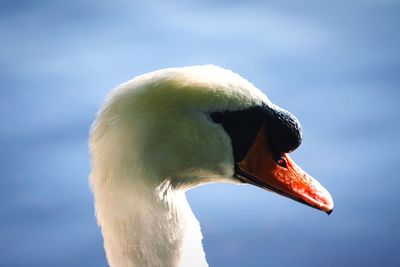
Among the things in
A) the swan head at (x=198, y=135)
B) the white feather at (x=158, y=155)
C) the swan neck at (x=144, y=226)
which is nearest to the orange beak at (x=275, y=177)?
the swan head at (x=198, y=135)

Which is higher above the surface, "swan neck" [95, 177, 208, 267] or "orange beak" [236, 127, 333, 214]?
"orange beak" [236, 127, 333, 214]

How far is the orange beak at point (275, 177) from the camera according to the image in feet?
7.78

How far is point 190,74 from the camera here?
2.21m

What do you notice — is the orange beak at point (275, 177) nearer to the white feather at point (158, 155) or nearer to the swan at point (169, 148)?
the swan at point (169, 148)

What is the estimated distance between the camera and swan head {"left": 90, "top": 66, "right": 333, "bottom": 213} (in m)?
2.10

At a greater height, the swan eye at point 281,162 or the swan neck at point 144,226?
the swan eye at point 281,162

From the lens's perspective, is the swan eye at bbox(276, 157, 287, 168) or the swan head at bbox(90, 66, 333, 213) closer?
the swan head at bbox(90, 66, 333, 213)

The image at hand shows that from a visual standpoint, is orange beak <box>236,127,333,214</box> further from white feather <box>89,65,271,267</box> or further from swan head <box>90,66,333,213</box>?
white feather <box>89,65,271,267</box>

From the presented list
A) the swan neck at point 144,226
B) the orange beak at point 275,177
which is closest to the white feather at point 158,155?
the swan neck at point 144,226

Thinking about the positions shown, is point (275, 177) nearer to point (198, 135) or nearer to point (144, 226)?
point (198, 135)

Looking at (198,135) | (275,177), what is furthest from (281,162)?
(198,135)

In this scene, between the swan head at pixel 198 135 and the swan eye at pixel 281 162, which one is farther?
the swan eye at pixel 281 162

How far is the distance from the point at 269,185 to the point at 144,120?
424 mm

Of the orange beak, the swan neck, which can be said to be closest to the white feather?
the swan neck
